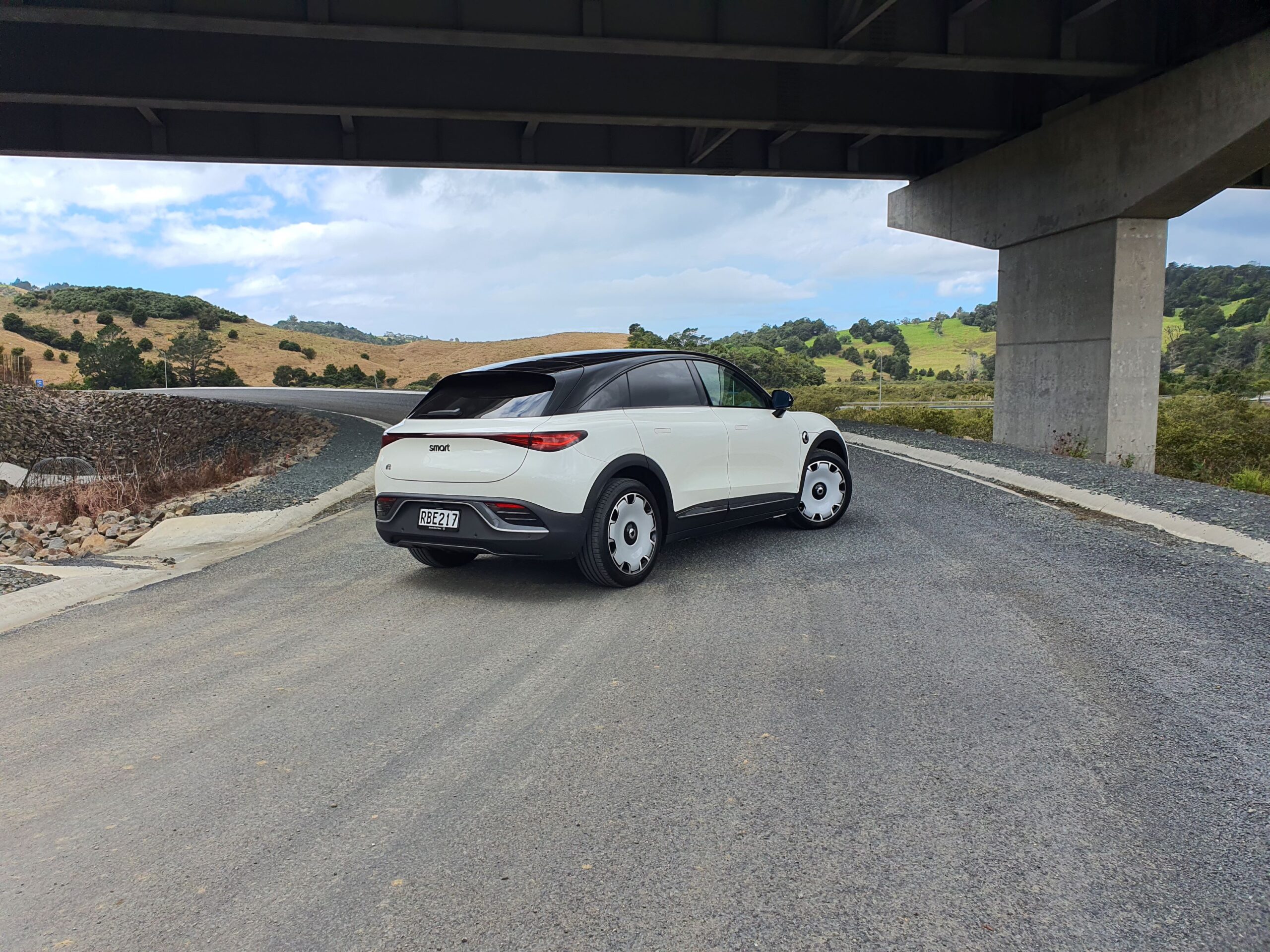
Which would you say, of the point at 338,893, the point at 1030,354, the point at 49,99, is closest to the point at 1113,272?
the point at 1030,354

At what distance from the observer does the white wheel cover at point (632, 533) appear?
598 centimetres

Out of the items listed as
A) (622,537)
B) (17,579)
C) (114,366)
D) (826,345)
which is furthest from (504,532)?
(826,345)

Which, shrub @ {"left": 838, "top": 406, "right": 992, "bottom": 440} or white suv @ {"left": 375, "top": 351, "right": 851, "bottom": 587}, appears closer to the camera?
white suv @ {"left": 375, "top": 351, "right": 851, "bottom": 587}

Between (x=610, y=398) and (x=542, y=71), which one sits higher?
(x=542, y=71)

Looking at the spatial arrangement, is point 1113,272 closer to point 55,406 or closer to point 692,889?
point 692,889

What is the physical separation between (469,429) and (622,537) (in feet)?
4.26

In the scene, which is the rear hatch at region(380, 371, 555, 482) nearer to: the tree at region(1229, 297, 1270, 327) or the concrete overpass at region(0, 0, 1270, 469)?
the concrete overpass at region(0, 0, 1270, 469)

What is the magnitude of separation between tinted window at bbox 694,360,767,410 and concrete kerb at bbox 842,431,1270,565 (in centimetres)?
395

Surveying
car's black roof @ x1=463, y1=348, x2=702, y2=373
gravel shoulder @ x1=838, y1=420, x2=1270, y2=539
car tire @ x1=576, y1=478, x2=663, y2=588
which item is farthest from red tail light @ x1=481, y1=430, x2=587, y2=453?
gravel shoulder @ x1=838, y1=420, x2=1270, y2=539

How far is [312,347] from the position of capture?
8875cm

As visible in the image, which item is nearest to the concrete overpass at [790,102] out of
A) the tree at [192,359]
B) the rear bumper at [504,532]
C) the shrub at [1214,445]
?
the shrub at [1214,445]

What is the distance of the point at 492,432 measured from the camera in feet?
18.5

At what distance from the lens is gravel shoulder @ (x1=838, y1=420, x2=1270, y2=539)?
319 inches

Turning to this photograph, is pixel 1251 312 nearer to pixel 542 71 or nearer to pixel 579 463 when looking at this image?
pixel 542 71
